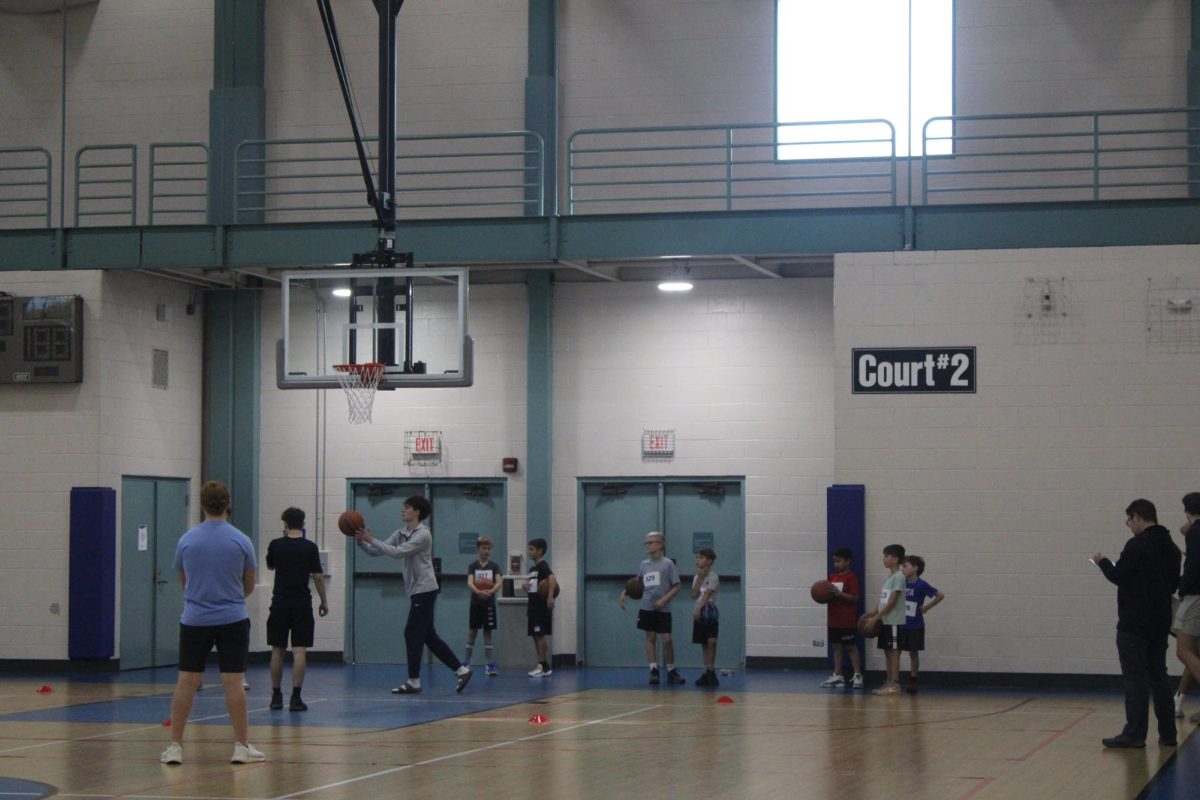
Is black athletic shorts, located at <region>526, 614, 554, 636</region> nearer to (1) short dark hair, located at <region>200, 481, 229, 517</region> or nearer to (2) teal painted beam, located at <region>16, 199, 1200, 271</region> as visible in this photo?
(2) teal painted beam, located at <region>16, 199, 1200, 271</region>

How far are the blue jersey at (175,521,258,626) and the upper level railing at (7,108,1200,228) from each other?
26.5 ft

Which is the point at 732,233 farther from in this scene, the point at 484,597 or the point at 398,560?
the point at 398,560

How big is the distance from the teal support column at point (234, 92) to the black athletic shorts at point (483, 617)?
573 centimetres

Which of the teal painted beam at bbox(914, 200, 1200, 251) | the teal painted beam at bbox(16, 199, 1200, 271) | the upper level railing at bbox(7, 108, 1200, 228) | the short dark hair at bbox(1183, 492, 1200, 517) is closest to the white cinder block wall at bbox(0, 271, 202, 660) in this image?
the teal painted beam at bbox(16, 199, 1200, 271)

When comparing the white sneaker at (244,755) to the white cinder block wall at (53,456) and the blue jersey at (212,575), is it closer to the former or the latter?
the blue jersey at (212,575)

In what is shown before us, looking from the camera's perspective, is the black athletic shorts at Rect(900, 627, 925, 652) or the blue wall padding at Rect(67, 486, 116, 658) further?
the blue wall padding at Rect(67, 486, 116, 658)

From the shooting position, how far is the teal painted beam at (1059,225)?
15.7 m

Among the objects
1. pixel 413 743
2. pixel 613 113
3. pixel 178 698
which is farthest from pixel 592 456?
pixel 178 698

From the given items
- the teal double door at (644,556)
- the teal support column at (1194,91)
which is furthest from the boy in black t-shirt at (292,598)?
the teal support column at (1194,91)

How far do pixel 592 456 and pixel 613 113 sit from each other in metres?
4.21

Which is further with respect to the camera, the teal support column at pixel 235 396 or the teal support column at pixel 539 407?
the teal support column at pixel 235 396

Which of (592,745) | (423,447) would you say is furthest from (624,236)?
(592,745)

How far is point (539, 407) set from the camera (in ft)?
61.3

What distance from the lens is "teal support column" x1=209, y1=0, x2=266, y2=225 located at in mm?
19266
